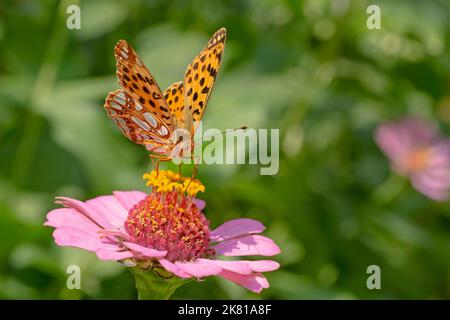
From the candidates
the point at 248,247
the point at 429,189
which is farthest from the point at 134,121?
the point at 429,189

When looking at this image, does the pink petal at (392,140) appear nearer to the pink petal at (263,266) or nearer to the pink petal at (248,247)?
the pink petal at (248,247)

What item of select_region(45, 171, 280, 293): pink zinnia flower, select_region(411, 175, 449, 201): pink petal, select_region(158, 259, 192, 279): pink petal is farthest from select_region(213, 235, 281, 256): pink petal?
select_region(411, 175, 449, 201): pink petal

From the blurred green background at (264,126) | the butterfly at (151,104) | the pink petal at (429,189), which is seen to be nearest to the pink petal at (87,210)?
the butterfly at (151,104)

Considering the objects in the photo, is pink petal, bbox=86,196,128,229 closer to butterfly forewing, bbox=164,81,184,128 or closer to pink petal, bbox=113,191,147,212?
pink petal, bbox=113,191,147,212

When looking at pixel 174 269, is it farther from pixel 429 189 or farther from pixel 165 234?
pixel 429 189
